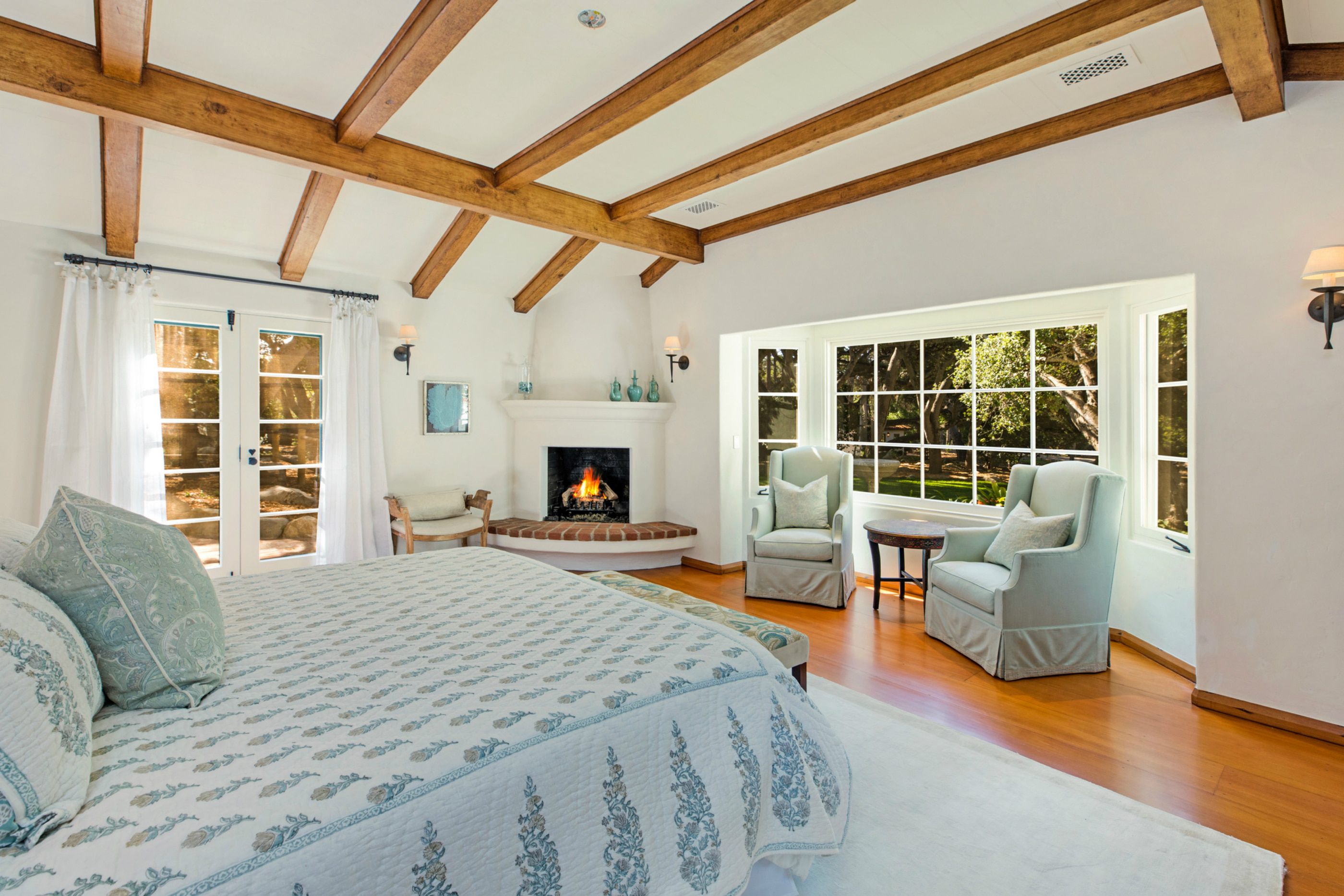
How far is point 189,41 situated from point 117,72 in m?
0.35

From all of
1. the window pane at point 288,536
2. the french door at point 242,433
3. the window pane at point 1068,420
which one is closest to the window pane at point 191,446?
the french door at point 242,433

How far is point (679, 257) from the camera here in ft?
17.1

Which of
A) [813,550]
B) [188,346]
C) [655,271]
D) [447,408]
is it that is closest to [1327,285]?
[813,550]

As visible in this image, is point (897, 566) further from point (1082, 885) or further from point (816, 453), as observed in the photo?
point (1082, 885)

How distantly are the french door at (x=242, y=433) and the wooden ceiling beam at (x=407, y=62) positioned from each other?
205cm

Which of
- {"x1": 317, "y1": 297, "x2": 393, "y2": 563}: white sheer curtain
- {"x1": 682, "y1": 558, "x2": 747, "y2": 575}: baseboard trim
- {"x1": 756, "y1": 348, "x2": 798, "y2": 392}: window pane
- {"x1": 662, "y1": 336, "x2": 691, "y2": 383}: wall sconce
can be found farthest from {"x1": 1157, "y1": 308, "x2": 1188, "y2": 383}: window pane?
{"x1": 317, "y1": 297, "x2": 393, "y2": 563}: white sheer curtain

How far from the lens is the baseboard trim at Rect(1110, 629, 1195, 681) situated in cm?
321

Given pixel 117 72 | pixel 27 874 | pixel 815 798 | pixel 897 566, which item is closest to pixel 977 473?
pixel 897 566

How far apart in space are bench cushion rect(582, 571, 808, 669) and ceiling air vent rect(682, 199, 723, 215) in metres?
2.80

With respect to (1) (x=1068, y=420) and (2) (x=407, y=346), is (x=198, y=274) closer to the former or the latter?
(2) (x=407, y=346)

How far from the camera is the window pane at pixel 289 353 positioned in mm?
4773

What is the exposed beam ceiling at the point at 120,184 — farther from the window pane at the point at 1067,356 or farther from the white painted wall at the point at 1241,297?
the window pane at the point at 1067,356

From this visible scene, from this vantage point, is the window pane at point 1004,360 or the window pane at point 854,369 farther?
the window pane at point 854,369

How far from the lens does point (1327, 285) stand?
2.53 m
